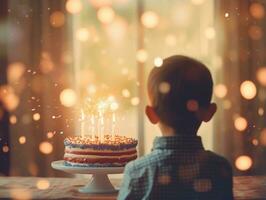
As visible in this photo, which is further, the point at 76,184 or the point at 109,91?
the point at 109,91

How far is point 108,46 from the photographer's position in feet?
8.50

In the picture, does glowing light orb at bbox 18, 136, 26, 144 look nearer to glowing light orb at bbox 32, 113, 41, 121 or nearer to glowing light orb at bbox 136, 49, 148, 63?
glowing light orb at bbox 32, 113, 41, 121

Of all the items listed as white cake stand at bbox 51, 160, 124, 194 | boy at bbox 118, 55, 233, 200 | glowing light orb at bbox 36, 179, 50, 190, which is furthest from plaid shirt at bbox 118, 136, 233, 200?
glowing light orb at bbox 36, 179, 50, 190

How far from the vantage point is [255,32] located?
2.45 m

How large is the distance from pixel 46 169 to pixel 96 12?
0.75 metres

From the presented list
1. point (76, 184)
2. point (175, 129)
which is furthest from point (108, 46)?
point (175, 129)

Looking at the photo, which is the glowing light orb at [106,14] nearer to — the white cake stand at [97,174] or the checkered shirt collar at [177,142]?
the white cake stand at [97,174]

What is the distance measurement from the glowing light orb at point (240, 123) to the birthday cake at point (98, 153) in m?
0.79

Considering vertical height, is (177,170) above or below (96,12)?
below

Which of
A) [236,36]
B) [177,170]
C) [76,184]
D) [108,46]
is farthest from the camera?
[108,46]

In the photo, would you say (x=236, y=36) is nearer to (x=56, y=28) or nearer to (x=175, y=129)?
(x=56, y=28)

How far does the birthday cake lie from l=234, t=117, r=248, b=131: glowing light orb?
0.79 meters

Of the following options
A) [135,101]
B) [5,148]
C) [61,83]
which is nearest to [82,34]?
[61,83]

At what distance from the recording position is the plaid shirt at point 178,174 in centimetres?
100
